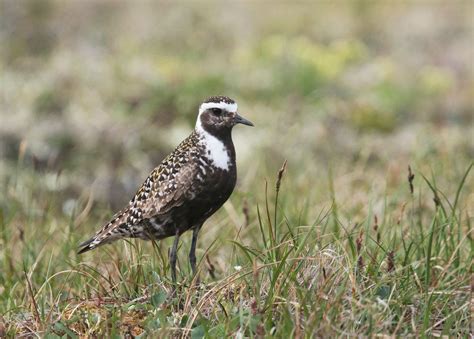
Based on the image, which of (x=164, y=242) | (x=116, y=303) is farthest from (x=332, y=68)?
(x=116, y=303)

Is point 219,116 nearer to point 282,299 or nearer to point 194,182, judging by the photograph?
point 194,182

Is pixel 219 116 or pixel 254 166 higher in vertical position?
pixel 219 116

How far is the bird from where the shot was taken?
16.6ft

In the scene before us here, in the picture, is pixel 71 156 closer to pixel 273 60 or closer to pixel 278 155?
pixel 278 155

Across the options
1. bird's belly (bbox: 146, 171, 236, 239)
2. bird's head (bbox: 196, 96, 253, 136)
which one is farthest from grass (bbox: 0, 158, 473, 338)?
bird's head (bbox: 196, 96, 253, 136)

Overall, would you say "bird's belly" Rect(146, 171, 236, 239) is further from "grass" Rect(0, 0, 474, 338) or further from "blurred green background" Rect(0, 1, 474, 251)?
"blurred green background" Rect(0, 1, 474, 251)

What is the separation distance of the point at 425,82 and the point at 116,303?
935cm

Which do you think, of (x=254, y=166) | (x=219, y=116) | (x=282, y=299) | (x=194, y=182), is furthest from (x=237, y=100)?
(x=282, y=299)

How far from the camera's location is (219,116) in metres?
5.18

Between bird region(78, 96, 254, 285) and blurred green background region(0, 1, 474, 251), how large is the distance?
0.99 m

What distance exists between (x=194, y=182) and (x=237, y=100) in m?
6.86

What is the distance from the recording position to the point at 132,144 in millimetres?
9859

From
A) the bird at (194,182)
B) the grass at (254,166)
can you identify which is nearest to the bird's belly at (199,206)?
the bird at (194,182)

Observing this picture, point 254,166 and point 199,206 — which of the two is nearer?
point 199,206
